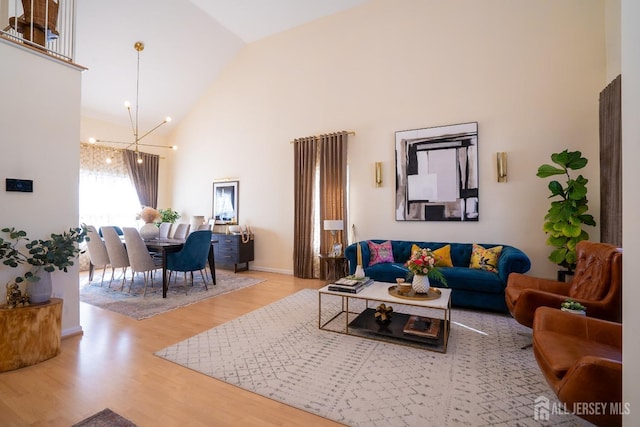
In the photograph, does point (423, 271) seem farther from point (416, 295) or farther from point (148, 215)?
point (148, 215)

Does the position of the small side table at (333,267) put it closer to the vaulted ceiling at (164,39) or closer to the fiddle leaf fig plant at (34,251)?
the fiddle leaf fig plant at (34,251)

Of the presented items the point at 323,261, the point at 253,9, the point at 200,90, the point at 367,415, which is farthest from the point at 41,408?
the point at 200,90

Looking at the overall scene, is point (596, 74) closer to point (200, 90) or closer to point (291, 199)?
point (291, 199)

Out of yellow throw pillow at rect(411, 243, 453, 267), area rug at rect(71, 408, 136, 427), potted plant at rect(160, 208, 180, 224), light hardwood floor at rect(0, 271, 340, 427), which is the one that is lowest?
light hardwood floor at rect(0, 271, 340, 427)

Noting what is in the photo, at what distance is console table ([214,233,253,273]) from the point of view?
580 centimetres

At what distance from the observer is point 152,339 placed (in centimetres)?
275

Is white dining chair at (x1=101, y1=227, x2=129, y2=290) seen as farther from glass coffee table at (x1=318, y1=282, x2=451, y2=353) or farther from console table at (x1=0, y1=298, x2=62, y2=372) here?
glass coffee table at (x1=318, y1=282, x2=451, y2=353)

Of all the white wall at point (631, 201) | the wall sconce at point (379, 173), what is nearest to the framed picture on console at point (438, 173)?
the wall sconce at point (379, 173)

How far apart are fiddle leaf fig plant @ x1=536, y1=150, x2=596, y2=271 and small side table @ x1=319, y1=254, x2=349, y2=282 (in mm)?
2843

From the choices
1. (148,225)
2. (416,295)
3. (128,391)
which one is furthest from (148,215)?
(416,295)

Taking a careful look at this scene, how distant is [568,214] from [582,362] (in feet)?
9.07

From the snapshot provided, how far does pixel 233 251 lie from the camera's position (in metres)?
5.84

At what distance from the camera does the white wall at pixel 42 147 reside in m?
2.40

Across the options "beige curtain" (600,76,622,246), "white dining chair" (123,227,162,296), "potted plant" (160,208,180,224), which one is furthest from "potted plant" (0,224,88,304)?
"beige curtain" (600,76,622,246)
